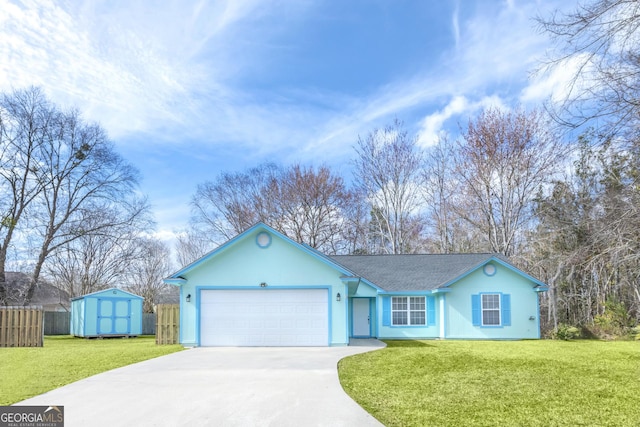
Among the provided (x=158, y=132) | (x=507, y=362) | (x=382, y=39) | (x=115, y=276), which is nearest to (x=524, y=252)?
(x=382, y=39)

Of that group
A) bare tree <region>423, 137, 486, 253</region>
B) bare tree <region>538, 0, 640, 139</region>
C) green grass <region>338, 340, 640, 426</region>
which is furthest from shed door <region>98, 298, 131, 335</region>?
bare tree <region>538, 0, 640, 139</region>

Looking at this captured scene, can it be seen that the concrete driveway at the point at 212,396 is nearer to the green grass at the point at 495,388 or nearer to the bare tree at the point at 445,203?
the green grass at the point at 495,388

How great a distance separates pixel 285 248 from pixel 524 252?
16.5 m

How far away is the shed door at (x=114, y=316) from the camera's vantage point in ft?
83.6

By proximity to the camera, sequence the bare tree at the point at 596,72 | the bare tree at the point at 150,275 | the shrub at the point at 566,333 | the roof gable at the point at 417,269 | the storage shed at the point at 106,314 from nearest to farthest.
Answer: the bare tree at the point at 596,72, the shrub at the point at 566,333, the roof gable at the point at 417,269, the storage shed at the point at 106,314, the bare tree at the point at 150,275

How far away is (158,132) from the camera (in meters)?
23.9

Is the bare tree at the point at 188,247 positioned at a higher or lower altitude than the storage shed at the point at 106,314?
higher

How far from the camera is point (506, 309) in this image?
21.1 metres

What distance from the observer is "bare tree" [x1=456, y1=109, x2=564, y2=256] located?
27375 mm

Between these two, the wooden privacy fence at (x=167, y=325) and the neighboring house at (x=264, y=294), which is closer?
the neighboring house at (x=264, y=294)

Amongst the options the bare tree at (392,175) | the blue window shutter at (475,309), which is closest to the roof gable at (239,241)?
the blue window shutter at (475,309)

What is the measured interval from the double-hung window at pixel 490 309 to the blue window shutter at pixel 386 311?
3.97 m

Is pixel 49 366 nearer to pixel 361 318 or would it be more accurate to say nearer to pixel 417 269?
pixel 361 318

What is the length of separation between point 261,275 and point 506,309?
35.7 feet
